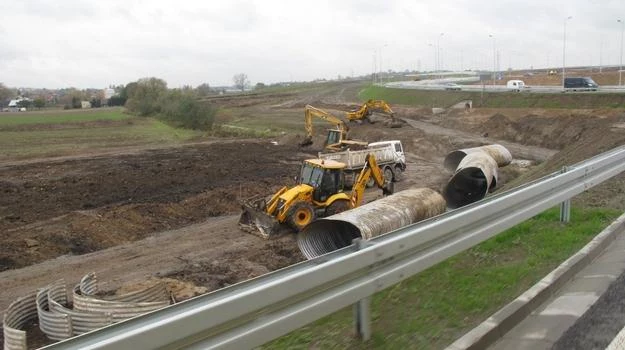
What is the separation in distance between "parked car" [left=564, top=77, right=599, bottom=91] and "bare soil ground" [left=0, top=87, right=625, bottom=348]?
472 inches

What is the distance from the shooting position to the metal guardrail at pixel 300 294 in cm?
293

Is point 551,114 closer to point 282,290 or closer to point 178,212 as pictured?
point 178,212

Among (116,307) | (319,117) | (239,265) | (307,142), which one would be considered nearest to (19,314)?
(116,307)

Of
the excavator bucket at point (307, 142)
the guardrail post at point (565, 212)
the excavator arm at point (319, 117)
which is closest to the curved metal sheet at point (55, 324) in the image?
the guardrail post at point (565, 212)

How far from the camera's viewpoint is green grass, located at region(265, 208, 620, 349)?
454 cm

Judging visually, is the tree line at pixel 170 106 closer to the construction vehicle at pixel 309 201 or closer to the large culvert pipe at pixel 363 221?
the construction vehicle at pixel 309 201

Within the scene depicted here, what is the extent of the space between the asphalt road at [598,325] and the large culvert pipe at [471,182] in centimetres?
1476

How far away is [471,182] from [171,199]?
1196 cm

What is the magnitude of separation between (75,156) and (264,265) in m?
29.4

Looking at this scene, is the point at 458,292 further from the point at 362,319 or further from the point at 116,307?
the point at 116,307

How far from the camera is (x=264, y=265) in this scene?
52.0 feet

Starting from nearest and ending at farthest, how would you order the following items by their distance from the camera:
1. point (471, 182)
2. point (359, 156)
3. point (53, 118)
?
point (471, 182) < point (359, 156) < point (53, 118)

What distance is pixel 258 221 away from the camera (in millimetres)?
18719

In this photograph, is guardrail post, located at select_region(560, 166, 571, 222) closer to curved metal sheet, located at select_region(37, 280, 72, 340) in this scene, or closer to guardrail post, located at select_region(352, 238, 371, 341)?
guardrail post, located at select_region(352, 238, 371, 341)
